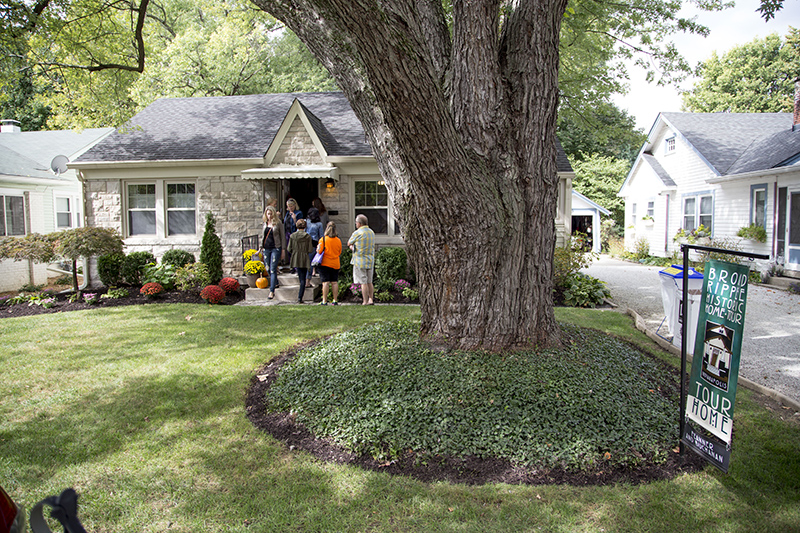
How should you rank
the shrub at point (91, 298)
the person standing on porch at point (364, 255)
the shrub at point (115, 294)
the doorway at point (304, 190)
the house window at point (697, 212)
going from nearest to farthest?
the person standing on porch at point (364, 255)
the shrub at point (91, 298)
the shrub at point (115, 294)
the doorway at point (304, 190)
the house window at point (697, 212)

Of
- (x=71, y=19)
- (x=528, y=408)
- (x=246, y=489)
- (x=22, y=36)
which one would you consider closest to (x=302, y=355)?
(x=246, y=489)

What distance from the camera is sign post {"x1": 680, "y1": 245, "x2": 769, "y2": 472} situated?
124 inches

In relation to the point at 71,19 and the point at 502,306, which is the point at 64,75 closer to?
the point at 71,19

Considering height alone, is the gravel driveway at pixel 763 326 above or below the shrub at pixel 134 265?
below

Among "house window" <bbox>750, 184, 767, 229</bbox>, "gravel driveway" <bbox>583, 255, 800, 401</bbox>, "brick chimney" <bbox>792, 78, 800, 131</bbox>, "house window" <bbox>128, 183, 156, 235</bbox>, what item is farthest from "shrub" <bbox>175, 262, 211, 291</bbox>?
A: "brick chimney" <bbox>792, 78, 800, 131</bbox>

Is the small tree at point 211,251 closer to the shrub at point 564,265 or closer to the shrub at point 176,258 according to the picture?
the shrub at point 176,258

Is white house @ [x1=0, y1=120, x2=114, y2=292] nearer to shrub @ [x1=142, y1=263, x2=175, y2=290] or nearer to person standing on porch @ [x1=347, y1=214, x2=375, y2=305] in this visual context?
shrub @ [x1=142, y1=263, x2=175, y2=290]

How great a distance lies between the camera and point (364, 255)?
30.9 feet

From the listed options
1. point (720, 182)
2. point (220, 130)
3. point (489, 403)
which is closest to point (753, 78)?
point (720, 182)

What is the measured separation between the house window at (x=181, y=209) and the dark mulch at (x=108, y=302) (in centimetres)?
264

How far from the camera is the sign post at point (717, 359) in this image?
3.14 meters

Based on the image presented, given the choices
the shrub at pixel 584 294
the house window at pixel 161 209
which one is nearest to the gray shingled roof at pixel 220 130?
the house window at pixel 161 209

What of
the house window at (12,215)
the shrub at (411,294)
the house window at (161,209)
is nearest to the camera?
the shrub at (411,294)

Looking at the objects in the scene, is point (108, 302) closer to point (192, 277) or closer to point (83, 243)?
point (83, 243)
